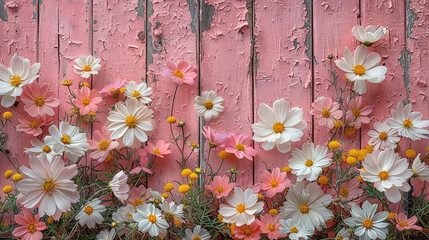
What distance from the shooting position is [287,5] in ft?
3.60

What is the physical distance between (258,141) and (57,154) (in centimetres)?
52

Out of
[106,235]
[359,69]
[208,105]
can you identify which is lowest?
[106,235]

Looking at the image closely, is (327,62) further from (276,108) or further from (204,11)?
(204,11)

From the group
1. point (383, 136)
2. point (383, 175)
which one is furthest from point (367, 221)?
point (383, 136)

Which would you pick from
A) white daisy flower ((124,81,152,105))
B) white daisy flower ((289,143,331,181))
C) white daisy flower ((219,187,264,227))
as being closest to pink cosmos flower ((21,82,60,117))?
white daisy flower ((124,81,152,105))

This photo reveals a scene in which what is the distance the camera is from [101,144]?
3.42 ft

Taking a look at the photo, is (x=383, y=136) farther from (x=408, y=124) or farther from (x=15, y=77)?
(x=15, y=77)

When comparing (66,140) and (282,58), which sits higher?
(282,58)

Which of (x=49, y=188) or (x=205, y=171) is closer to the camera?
(x=49, y=188)

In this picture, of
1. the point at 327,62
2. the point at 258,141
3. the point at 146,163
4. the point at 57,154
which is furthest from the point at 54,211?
the point at 327,62

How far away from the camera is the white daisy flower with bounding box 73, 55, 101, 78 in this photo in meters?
1.08

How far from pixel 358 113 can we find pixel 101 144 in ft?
2.28

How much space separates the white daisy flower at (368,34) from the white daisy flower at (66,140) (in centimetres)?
76

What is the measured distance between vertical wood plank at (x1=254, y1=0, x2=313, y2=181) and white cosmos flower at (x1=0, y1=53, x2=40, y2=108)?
24.4 inches
